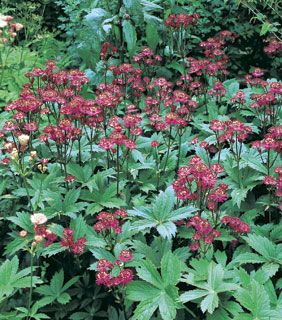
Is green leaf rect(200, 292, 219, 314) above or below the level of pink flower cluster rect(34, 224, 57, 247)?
below

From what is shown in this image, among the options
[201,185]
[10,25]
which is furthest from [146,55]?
[201,185]

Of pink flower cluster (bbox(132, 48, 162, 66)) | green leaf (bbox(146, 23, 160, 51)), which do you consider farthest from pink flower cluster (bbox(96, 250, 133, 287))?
green leaf (bbox(146, 23, 160, 51))

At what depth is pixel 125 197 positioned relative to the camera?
2.78 meters

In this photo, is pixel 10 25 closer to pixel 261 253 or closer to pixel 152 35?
pixel 152 35

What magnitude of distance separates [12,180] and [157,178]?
2.70ft

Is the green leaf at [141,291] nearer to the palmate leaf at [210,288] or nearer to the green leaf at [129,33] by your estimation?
the palmate leaf at [210,288]

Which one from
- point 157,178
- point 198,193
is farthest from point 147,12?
point 198,193

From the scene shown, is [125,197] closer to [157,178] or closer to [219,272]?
[157,178]

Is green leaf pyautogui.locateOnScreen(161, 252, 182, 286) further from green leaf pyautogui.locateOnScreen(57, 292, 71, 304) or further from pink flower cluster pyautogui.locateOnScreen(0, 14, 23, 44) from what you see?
pink flower cluster pyautogui.locateOnScreen(0, 14, 23, 44)

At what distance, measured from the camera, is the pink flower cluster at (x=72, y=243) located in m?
2.29

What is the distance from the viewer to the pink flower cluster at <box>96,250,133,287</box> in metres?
2.12

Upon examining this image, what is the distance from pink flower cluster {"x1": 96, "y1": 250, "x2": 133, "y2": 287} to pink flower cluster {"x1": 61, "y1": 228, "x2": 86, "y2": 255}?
0.52ft

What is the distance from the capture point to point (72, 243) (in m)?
2.32

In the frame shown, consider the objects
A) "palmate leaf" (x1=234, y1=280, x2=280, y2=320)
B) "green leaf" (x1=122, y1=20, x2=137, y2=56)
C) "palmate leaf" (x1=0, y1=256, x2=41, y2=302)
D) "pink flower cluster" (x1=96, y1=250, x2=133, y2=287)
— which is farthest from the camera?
"green leaf" (x1=122, y1=20, x2=137, y2=56)
